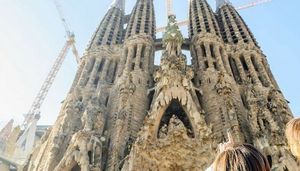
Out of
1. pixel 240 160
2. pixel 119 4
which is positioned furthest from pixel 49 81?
pixel 240 160

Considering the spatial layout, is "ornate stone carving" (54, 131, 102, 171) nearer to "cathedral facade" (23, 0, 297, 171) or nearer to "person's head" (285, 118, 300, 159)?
"cathedral facade" (23, 0, 297, 171)

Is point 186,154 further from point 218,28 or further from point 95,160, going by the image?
point 218,28

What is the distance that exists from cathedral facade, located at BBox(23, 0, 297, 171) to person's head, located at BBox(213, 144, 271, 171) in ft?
40.1

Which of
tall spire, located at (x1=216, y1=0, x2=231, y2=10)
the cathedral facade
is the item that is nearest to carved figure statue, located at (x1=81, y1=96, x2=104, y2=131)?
the cathedral facade

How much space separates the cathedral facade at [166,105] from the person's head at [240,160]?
12225 mm

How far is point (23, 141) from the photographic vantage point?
39500mm

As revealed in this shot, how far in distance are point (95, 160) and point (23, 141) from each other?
2608 centimetres

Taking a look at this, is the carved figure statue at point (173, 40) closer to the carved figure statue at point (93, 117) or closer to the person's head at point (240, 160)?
the carved figure statue at point (93, 117)

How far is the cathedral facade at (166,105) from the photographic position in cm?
1616

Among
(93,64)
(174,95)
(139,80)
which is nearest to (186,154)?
(174,95)

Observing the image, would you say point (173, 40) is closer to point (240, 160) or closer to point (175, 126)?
point (175, 126)

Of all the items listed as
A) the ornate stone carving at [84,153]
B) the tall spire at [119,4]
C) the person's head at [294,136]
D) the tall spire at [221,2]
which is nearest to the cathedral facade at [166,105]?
the ornate stone carving at [84,153]

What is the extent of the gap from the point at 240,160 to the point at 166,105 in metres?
16.1

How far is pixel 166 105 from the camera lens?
18.6 meters
